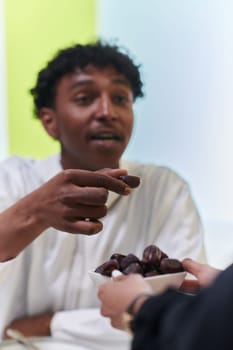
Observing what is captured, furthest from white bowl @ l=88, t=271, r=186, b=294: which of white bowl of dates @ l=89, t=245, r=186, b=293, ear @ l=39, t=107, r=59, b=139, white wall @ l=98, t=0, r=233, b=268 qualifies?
white wall @ l=98, t=0, r=233, b=268

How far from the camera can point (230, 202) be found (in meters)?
1.51

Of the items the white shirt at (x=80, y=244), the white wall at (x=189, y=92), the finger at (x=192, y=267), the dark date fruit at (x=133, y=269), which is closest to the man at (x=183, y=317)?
the dark date fruit at (x=133, y=269)

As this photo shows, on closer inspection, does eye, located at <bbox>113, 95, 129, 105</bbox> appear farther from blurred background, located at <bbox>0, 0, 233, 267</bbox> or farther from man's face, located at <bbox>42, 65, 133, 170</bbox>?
blurred background, located at <bbox>0, 0, 233, 267</bbox>

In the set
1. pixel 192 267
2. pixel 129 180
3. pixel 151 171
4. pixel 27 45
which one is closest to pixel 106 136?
pixel 151 171

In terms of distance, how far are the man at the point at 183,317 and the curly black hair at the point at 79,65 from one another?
0.74 metres

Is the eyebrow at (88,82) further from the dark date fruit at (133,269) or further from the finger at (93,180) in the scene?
the dark date fruit at (133,269)

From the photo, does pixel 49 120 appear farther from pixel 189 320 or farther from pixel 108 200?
pixel 189 320

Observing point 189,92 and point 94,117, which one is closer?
point 94,117

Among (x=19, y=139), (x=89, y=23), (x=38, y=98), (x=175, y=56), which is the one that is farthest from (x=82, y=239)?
(x=89, y=23)

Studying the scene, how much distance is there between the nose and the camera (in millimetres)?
1067

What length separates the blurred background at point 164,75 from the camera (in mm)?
1551

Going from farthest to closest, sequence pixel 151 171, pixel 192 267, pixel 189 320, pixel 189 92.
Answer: pixel 189 92, pixel 151 171, pixel 192 267, pixel 189 320

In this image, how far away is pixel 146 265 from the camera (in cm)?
65

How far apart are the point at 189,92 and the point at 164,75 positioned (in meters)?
0.10
